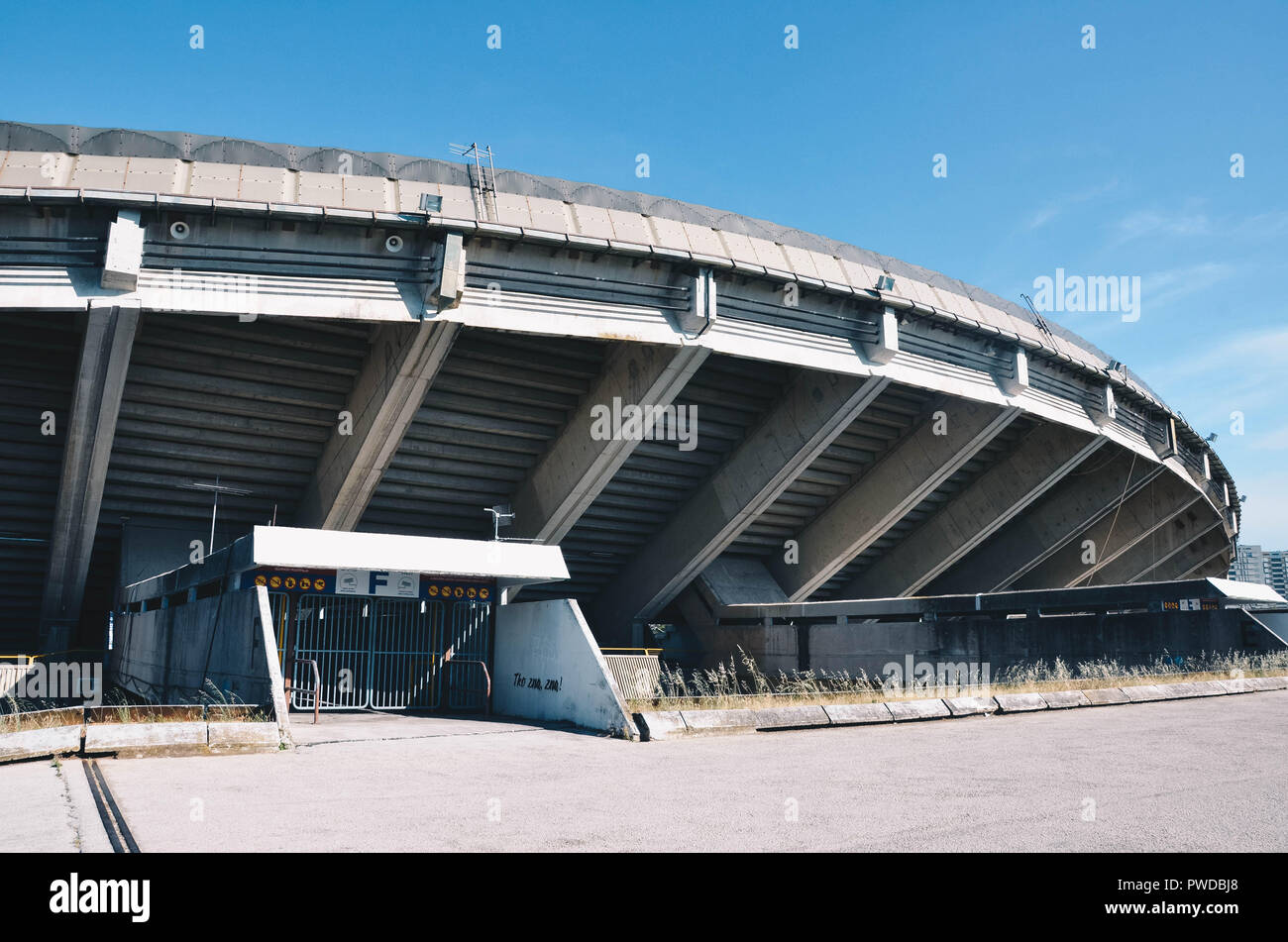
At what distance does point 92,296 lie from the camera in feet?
46.2

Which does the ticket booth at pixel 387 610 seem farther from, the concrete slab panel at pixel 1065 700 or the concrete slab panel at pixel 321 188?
the concrete slab panel at pixel 1065 700

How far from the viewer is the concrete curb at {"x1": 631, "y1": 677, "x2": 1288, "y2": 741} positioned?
38.9ft

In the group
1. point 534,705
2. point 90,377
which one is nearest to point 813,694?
point 534,705

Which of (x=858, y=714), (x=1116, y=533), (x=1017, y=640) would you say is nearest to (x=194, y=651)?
(x=858, y=714)

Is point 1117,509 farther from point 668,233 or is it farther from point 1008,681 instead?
point 668,233

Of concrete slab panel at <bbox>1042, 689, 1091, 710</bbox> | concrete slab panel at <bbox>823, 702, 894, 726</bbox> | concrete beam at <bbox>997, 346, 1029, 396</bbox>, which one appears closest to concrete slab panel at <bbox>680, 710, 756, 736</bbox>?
concrete slab panel at <bbox>823, 702, 894, 726</bbox>

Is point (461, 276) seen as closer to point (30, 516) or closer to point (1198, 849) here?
point (30, 516)

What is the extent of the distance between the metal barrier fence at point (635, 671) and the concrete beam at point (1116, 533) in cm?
1501

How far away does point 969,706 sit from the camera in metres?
12.9

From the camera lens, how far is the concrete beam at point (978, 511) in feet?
82.7

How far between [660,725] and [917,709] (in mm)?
3728

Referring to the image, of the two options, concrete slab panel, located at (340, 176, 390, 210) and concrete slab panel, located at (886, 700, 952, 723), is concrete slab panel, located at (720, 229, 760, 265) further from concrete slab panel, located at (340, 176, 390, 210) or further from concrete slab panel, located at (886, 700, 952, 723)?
concrete slab panel, located at (886, 700, 952, 723)

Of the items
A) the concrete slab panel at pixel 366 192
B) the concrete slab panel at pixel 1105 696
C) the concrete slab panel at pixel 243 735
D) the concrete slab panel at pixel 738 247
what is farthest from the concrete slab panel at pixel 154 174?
Result: the concrete slab panel at pixel 1105 696
